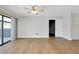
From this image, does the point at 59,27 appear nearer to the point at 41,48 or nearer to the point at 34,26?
the point at 34,26

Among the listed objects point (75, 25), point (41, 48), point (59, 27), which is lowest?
point (41, 48)

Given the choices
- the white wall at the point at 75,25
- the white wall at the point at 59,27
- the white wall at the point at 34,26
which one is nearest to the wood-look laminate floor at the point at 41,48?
the white wall at the point at 75,25

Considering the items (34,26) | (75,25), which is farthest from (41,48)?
(34,26)

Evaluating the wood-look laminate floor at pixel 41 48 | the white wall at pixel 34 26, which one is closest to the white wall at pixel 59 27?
the white wall at pixel 34 26

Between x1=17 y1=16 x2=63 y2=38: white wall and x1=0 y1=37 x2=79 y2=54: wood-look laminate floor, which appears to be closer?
x1=0 y1=37 x2=79 y2=54: wood-look laminate floor

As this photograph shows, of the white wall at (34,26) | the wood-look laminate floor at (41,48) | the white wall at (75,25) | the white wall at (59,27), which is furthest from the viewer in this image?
the white wall at (59,27)

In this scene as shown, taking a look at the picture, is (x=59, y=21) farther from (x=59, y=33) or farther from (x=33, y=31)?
(x=33, y=31)

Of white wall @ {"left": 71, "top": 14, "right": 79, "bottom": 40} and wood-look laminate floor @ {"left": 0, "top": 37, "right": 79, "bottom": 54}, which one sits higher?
white wall @ {"left": 71, "top": 14, "right": 79, "bottom": 40}

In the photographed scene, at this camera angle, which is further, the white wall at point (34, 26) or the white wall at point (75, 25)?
the white wall at point (34, 26)

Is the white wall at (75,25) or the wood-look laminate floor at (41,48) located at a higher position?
the white wall at (75,25)

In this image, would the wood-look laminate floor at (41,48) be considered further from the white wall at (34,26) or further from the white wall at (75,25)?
the white wall at (34,26)

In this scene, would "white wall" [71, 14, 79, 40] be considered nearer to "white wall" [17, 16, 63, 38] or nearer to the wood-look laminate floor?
the wood-look laminate floor

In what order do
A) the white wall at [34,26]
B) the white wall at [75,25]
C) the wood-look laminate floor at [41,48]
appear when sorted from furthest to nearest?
the white wall at [34,26] → the white wall at [75,25] → the wood-look laminate floor at [41,48]

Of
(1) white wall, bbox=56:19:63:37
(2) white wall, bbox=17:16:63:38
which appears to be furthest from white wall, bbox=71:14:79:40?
(2) white wall, bbox=17:16:63:38
